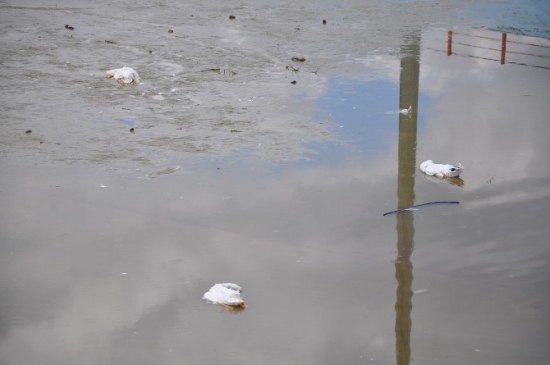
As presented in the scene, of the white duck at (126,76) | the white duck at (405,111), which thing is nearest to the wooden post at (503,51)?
the white duck at (405,111)

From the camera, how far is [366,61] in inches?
360

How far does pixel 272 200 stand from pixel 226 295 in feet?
4.65

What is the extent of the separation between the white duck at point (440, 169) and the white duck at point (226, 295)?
2173mm

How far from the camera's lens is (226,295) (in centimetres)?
444

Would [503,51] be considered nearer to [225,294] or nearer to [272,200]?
[272,200]

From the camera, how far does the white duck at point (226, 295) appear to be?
4.41 m

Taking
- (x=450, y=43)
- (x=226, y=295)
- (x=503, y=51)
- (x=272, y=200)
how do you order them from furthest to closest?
(x=450, y=43) < (x=503, y=51) < (x=272, y=200) < (x=226, y=295)

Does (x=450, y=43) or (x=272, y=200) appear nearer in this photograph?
(x=272, y=200)

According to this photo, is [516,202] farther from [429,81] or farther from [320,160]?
[429,81]

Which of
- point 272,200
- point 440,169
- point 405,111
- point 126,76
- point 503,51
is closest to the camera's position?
point 272,200

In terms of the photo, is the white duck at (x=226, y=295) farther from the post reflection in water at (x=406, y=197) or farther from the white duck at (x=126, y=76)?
the white duck at (x=126, y=76)

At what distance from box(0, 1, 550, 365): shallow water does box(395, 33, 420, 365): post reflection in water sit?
0.06ft

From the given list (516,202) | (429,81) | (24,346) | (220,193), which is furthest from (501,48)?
(24,346)

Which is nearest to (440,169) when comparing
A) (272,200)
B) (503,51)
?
(272,200)
